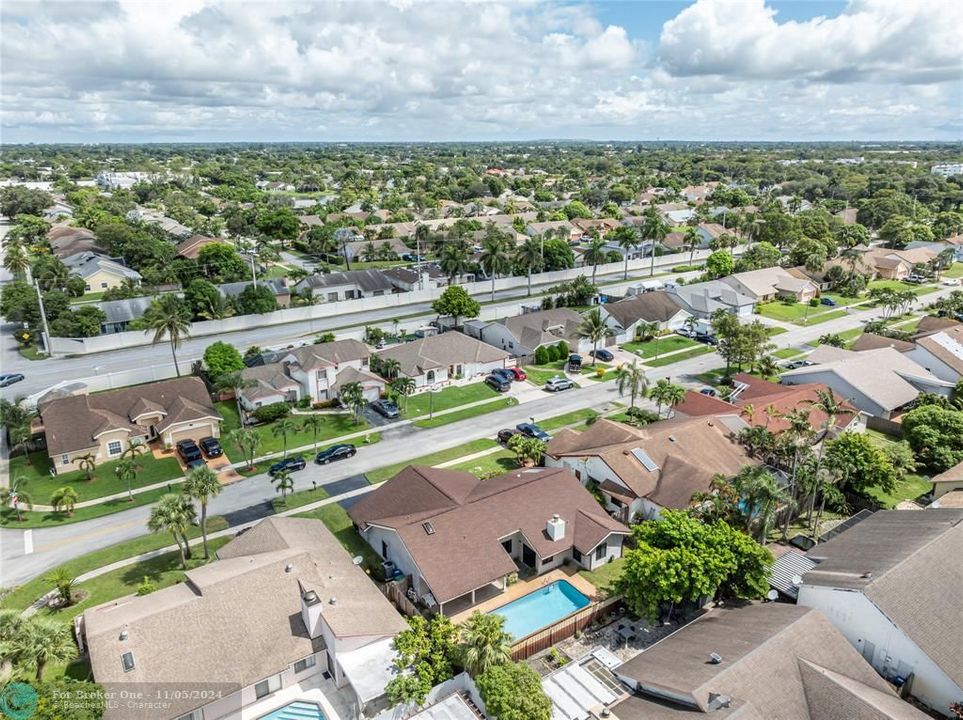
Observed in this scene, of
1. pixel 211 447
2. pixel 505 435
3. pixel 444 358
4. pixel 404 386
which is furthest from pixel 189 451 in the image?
pixel 444 358

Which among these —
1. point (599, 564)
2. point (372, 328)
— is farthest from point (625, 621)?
point (372, 328)

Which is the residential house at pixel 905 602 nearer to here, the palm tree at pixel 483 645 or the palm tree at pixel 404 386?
the palm tree at pixel 483 645

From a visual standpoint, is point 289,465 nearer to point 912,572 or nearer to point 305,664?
point 305,664

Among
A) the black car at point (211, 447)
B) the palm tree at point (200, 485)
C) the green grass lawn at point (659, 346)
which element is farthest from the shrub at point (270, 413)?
the green grass lawn at point (659, 346)

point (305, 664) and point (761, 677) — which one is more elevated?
point (761, 677)

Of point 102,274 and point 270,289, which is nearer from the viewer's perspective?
point 270,289

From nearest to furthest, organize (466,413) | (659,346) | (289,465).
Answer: (289,465) → (466,413) → (659,346)
